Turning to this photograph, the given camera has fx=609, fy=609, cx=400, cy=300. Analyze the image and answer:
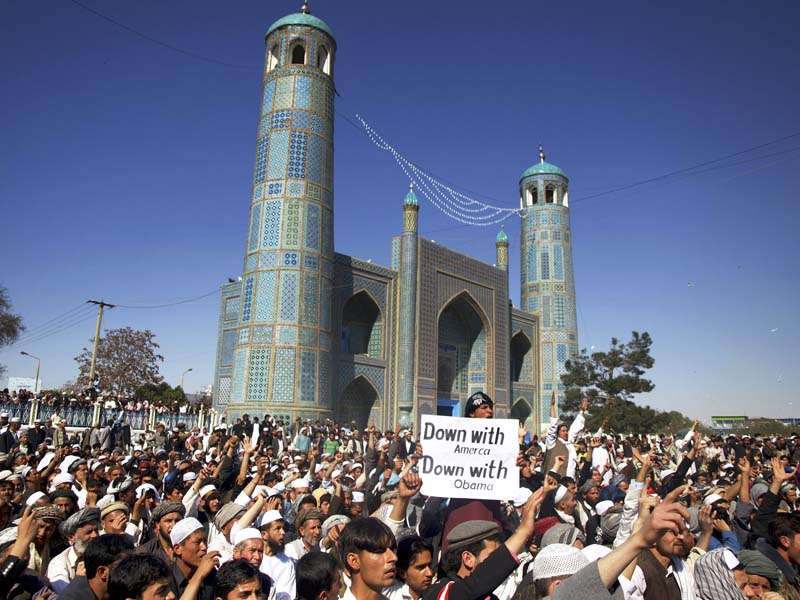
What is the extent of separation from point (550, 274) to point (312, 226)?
17179mm

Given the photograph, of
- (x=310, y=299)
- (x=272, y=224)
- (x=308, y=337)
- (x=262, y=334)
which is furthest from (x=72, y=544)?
(x=272, y=224)

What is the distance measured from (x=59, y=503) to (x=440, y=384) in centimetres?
2649

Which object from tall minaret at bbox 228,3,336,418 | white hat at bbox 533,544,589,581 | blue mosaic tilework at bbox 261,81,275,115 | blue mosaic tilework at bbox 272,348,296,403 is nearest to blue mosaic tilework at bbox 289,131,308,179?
tall minaret at bbox 228,3,336,418

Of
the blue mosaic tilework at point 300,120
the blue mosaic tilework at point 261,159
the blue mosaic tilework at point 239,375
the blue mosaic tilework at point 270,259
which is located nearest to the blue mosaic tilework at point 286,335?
the blue mosaic tilework at point 239,375

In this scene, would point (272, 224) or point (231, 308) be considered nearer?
point (272, 224)

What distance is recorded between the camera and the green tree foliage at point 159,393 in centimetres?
3478

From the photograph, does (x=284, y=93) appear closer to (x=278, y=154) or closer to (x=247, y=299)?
(x=278, y=154)

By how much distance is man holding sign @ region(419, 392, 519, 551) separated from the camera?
3.57 m

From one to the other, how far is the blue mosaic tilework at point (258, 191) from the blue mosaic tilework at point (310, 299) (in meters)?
Answer: 3.51

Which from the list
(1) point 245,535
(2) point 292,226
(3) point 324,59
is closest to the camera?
(1) point 245,535

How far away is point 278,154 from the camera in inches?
890

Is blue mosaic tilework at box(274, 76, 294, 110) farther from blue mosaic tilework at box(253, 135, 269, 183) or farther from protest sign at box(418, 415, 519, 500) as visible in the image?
protest sign at box(418, 415, 519, 500)

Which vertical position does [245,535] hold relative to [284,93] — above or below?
below

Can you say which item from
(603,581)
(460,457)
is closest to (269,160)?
(460,457)
